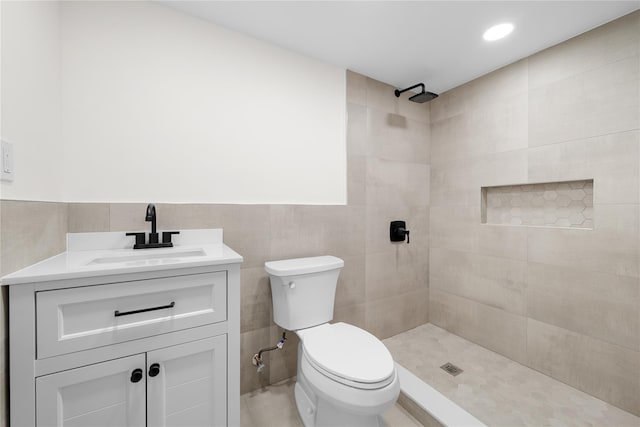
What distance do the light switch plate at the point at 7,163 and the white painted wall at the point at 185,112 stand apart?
429 millimetres

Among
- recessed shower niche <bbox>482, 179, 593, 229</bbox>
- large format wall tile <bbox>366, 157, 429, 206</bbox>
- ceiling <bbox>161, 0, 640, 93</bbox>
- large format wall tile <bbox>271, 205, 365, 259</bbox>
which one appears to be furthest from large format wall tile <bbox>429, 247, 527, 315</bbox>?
ceiling <bbox>161, 0, 640, 93</bbox>

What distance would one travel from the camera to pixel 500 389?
1616 mm

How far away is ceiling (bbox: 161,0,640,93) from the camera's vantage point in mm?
1393

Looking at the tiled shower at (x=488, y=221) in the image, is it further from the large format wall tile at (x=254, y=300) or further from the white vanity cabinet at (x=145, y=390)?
the white vanity cabinet at (x=145, y=390)

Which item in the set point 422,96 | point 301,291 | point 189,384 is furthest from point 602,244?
point 189,384

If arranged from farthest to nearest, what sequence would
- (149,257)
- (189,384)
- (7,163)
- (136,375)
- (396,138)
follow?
(396,138) → (149,257) → (189,384) → (136,375) → (7,163)

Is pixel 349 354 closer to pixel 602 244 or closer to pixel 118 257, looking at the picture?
pixel 118 257

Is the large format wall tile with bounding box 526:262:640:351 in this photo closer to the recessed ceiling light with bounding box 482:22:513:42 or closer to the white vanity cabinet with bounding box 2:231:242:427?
the recessed ceiling light with bounding box 482:22:513:42

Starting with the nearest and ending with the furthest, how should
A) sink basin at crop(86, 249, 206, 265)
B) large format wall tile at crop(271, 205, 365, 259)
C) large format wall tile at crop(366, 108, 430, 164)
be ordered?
1. sink basin at crop(86, 249, 206, 265)
2. large format wall tile at crop(271, 205, 365, 259)
3. large format wall tile at crop(366, 108, 430, 164)

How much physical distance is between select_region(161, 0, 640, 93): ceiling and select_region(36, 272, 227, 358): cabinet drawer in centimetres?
138

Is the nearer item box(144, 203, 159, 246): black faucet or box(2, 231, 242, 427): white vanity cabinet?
box(2, 231, 242, 427): white vanity cabinet

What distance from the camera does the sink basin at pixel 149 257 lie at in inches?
41.2

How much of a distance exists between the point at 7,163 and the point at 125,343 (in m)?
0.65

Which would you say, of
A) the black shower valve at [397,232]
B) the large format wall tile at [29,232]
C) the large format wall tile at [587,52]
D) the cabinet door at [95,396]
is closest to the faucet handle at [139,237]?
the large format wall tile at [29,232]
